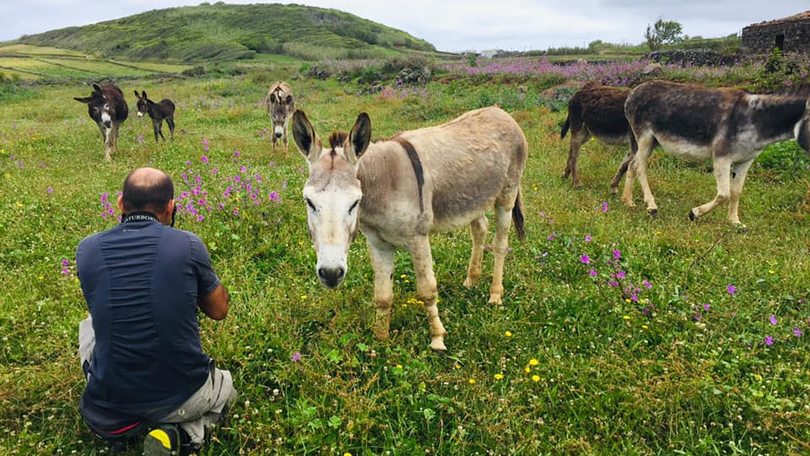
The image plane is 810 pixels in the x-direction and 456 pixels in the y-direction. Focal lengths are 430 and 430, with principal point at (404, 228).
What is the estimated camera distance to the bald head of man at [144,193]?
8.25 ft

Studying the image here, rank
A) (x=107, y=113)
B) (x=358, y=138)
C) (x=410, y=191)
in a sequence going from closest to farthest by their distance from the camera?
(x=358, y=138) < (x=410, y=191) < (x=107, y=113)

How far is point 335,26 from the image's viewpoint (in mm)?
104562

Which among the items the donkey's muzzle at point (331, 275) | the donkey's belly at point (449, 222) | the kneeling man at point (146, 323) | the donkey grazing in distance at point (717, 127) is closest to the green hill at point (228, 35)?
the donkey grazing in distance at point (717, 127)

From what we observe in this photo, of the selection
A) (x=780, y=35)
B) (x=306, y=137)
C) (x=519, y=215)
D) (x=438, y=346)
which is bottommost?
(x=438, y=346)

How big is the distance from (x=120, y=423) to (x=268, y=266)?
2.57m

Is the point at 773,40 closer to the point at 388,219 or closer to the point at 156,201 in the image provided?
the point at 388,219

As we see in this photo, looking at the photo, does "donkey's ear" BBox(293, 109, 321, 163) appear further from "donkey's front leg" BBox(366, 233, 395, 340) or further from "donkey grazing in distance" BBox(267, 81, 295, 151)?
"donkey grazing in distance" BBox(267, 81, 295, 151)

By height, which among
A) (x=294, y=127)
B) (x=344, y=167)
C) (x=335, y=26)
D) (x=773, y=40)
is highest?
(x=335, y=26)

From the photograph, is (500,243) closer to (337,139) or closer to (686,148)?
(337,139)

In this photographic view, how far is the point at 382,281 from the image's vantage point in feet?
12.7

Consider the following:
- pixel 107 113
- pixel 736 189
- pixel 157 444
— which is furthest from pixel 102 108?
pixel 736 189

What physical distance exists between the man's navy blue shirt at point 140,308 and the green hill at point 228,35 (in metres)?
67.4

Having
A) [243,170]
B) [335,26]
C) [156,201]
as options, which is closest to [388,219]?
[156,201]

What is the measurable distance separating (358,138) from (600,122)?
6.94 meters
